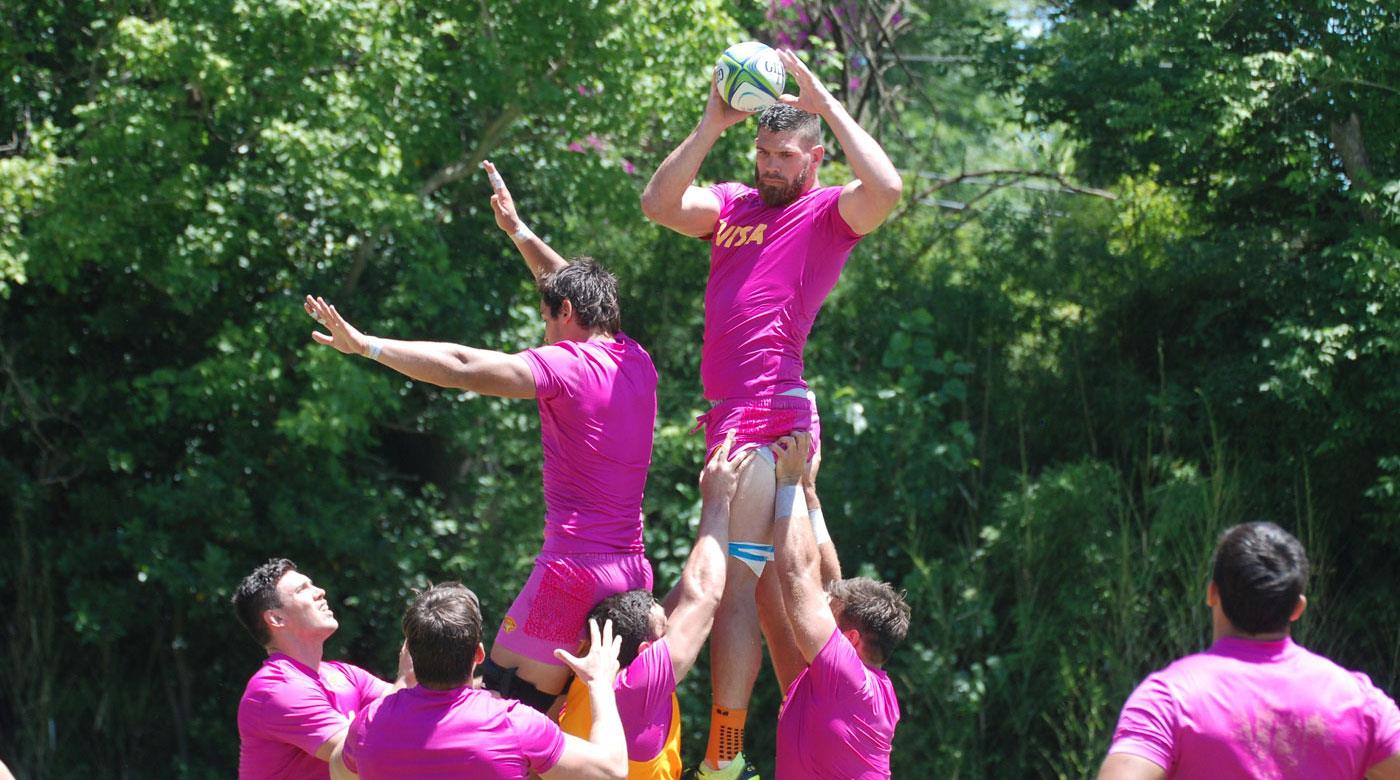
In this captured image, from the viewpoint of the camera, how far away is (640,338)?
10.2 meters

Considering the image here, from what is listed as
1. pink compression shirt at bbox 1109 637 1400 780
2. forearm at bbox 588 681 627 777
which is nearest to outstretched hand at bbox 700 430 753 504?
forearm at bbox 588 681 627 777

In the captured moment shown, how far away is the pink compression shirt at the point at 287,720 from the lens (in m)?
3.98

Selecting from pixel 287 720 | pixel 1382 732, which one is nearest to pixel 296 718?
pixel 287 720

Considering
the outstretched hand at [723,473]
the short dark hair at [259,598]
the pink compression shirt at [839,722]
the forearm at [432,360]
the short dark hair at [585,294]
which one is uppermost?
the short dark hair at [585,294]

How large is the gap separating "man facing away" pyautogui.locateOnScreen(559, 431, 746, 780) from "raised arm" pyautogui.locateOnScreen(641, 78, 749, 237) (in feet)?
2.24

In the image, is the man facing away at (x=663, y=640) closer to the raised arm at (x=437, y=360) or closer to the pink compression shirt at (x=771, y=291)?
the pink compression shirt at (x=771, y=291)

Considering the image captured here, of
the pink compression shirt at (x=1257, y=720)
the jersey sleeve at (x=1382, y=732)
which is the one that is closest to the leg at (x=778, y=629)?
the pink compression shirt at (x=1257, y=720)

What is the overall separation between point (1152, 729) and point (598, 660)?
1418mm

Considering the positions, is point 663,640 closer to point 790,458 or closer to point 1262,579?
point 790,458

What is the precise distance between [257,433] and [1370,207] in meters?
6.53

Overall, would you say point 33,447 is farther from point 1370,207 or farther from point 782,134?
point 1370,207

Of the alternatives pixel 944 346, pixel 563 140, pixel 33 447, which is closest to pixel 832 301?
pixel 944 346

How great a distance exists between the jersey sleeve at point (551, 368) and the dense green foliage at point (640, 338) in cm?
412

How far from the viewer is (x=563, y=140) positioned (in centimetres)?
910
